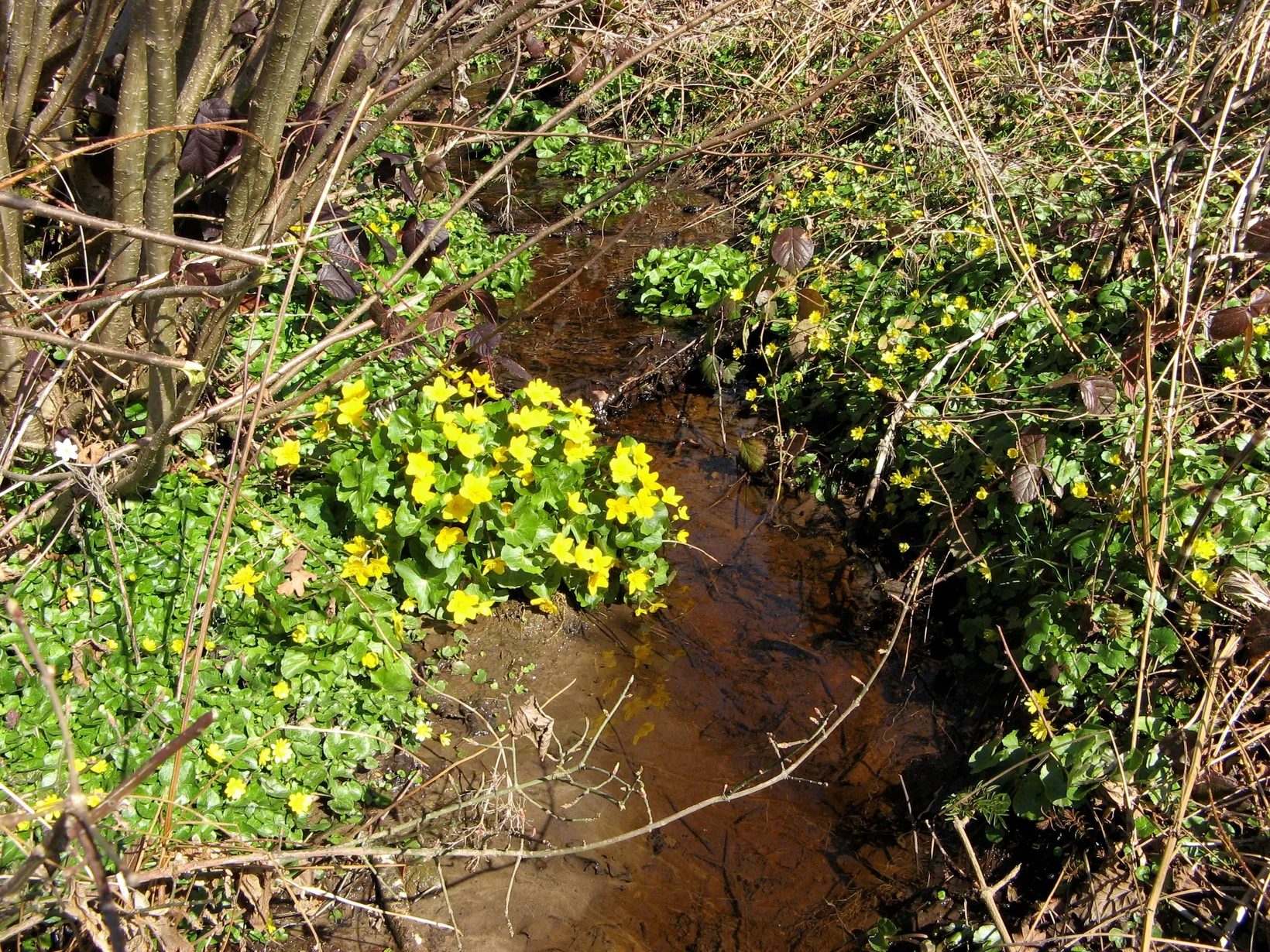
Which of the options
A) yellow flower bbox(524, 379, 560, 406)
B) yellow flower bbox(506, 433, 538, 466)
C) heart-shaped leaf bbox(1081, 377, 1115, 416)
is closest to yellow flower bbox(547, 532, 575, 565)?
yellow flower bbox(506, 433, 538, 466)

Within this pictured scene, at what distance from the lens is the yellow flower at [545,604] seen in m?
3.22

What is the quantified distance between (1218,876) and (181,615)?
2.97 metres

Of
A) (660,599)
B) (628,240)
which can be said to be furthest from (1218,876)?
(628,240)

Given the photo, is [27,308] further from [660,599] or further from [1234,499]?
[1234,499]

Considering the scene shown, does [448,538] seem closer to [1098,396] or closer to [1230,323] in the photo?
[1098,396]

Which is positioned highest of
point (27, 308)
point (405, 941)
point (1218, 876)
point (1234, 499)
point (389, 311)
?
point (27, 308)

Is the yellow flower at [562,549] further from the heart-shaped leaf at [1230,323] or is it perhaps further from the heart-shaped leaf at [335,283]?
the heart-shaped leaf at [1230,323]

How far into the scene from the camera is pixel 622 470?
3.13 m

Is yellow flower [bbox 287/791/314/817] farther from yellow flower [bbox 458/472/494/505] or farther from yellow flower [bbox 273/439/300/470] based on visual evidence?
yellow flower [bbox 273/439/300/470]

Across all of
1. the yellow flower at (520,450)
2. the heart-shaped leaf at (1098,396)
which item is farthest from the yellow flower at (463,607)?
the heart-shaped leaf at (1098,396)

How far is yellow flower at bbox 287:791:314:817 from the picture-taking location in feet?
7.64

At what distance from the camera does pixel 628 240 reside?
5.86m

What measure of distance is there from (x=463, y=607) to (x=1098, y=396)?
226 centimetres

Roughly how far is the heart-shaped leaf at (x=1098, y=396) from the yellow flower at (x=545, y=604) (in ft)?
6.49
